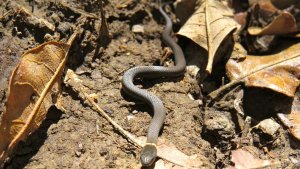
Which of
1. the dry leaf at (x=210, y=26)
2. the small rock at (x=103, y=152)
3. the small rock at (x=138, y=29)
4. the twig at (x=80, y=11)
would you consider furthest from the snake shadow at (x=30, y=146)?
the dry leaf at (x=210, y=26)

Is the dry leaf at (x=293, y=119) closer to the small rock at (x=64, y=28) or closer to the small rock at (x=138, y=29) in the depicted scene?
the small rock at (x=138, y=29)

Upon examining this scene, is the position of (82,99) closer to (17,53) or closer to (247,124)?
(17,53)

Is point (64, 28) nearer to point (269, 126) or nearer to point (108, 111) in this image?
point (108, 111)

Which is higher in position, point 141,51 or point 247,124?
point 141,51

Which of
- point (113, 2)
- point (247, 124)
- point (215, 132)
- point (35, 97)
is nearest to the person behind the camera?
point (35, 97)

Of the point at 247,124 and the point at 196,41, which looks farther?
the point at 196,41

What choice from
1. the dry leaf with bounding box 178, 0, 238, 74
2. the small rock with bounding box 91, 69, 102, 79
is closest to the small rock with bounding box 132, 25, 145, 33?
the dry leaf with bounding box 178, 0, 238, 74

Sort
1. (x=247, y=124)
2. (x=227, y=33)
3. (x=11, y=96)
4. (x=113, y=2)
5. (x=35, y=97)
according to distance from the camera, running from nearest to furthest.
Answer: (x=11, y=96) < (x=35, y=97) < (x=247, y=124) < (x=227, y=33) < (x=113, y=2)

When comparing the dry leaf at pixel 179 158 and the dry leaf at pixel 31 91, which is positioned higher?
the dry leaf at pixel 31 91

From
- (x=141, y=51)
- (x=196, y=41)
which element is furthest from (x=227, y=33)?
(x=141, y=51)
